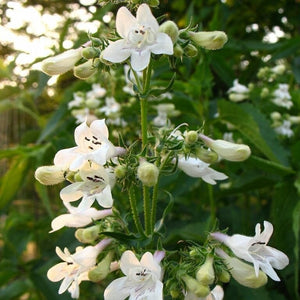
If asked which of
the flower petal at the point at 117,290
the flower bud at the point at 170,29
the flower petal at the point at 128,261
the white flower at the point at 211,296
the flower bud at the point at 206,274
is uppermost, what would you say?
the flower bud at the point at 170,29

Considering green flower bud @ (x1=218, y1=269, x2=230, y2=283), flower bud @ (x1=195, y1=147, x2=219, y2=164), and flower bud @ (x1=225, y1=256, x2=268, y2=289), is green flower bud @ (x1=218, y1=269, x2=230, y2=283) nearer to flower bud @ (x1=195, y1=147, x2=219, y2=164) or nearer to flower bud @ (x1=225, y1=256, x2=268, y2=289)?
flower bud @ (x1=225, y1=256, x2=268, y2=289)

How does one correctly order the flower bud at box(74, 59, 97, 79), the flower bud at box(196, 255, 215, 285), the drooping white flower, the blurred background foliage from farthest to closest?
the drooping white flower, the blurred background foliage, the flower bud at box(74, 59, 97, 79), the flower bud at box(196, 255, 215, 285)

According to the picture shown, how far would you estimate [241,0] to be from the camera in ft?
11.4

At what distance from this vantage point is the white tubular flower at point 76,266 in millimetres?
1264

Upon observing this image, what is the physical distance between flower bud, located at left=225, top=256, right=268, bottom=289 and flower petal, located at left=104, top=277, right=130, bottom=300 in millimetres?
316

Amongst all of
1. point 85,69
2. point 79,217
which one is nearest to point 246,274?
point 79,217

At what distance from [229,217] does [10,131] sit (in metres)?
3.67

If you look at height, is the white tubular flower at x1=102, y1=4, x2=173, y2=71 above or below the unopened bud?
above

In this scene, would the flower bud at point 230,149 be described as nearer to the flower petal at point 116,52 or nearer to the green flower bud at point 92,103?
the flower petal at point 116,52

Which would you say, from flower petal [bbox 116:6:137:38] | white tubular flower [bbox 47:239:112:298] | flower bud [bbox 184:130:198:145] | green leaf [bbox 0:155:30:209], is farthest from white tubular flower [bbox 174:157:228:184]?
green leaf [bbox 0:155:30:209]

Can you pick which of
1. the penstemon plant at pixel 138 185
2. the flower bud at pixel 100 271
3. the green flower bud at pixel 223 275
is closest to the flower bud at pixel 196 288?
the penstemon plant at pixel 138 185

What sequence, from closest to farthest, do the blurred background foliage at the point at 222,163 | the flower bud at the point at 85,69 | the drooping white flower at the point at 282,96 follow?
the flower bud at the point at 85,69 → the blurred background foliage at the point at 222,163 → the drooping white flower at the point at 282,96

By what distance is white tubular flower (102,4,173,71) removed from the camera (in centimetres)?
120

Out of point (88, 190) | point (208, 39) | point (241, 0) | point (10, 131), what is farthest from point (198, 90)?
point (10, 131)
